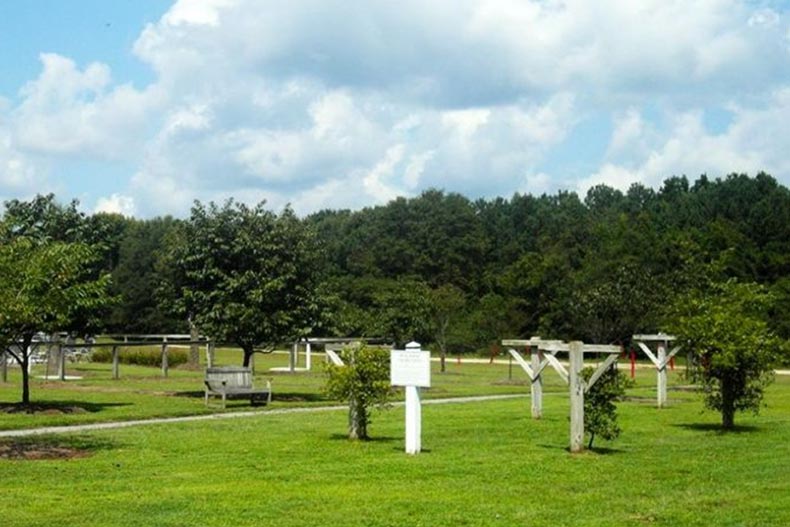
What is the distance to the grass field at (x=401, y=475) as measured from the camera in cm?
1080

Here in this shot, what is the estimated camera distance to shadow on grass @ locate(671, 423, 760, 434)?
20.0m

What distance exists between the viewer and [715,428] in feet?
68.2

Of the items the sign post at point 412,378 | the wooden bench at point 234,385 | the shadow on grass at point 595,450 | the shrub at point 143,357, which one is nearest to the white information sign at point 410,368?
the sign post at point 412,378

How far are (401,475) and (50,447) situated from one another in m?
6.17

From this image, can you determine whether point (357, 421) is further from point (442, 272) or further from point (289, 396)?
point (442, 272)

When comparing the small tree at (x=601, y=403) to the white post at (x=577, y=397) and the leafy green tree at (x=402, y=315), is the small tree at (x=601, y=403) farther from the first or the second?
the leafy green tree at (x=402, y=315)

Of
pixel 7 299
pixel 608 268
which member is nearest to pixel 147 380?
pixel 7 299

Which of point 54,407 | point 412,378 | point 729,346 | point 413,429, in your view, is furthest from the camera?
point 54,407

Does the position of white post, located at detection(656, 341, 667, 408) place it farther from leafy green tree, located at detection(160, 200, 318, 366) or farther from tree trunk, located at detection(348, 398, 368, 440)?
tree trunk, located at detection(348, 398, 368, 440)

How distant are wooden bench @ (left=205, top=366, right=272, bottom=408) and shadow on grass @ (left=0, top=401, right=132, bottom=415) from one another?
198 centimetres

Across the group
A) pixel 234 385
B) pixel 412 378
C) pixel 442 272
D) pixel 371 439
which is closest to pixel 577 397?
pixel 412 378

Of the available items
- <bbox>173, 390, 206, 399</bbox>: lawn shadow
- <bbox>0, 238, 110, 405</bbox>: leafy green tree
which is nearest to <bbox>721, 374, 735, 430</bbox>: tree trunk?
<bbox>0, 238, 110, 405</bbox>: leafy green tree

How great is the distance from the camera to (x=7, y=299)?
54.7 ft

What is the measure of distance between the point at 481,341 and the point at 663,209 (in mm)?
39459
